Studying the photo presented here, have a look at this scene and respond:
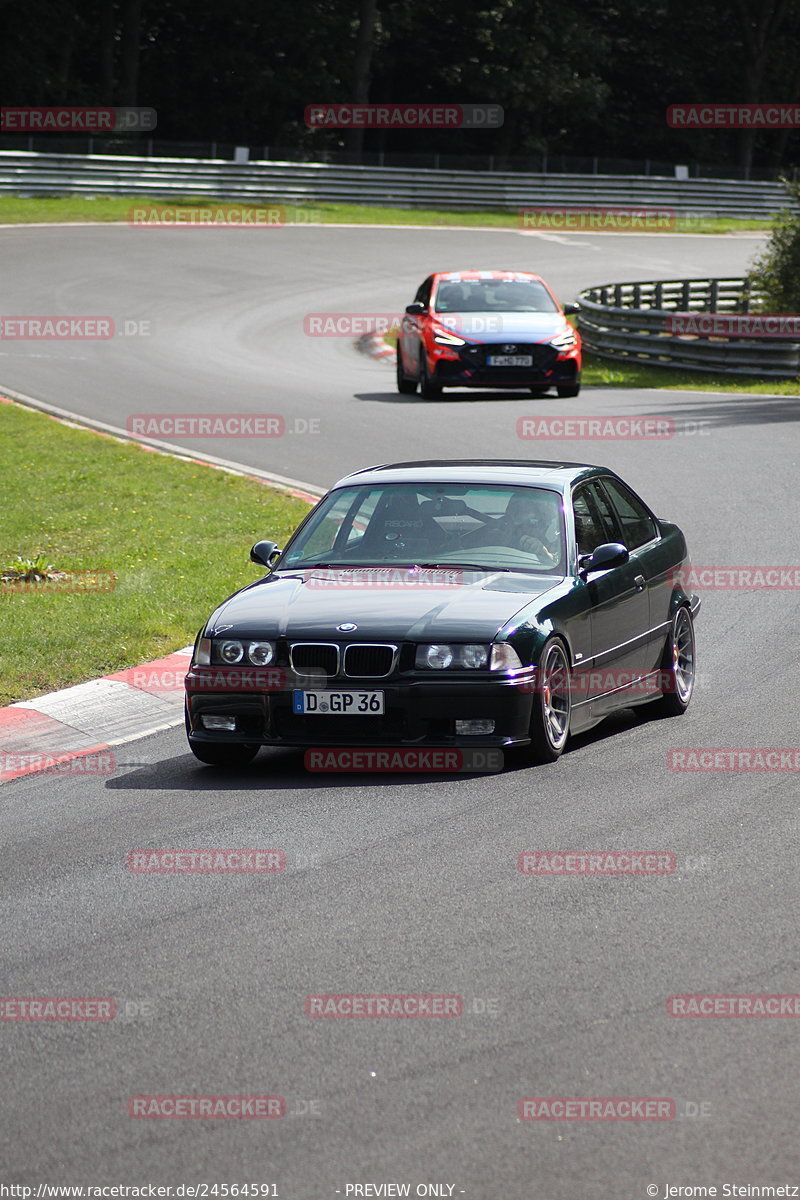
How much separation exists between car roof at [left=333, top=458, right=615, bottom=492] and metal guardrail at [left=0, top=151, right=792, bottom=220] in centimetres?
4393

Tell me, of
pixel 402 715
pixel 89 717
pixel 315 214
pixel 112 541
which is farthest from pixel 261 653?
pixel 315 214

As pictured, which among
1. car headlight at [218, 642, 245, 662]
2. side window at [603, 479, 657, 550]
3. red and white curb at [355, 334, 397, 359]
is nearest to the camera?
car headlight at [218, 642, 245, 662]

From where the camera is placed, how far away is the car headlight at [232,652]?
8352 millimetres

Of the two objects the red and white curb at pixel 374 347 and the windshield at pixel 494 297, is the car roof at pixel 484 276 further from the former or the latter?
the red and white curb at pixel 374 347

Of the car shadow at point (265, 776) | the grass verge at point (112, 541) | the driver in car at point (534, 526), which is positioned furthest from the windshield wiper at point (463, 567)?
the grass verge at point (112, 541)

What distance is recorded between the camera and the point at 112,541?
14.3 m

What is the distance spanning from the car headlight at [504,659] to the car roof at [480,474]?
151cm

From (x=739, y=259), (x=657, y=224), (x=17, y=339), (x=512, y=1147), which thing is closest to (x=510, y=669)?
(x=512, y=1147)

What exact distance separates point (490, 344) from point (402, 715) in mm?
16430

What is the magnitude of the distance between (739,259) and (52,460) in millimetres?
34693

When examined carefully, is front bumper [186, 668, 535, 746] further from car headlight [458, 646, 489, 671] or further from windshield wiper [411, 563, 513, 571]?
windshield wiper [411, 563, 513, 571]

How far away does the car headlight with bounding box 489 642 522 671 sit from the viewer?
26.7 feet

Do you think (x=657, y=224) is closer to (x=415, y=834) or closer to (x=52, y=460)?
(x=52, y=460)

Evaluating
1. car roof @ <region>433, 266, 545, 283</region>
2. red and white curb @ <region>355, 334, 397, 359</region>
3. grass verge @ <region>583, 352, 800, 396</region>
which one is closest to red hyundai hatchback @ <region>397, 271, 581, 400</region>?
car roof @ <region>433, 266, 545, 283</region>
